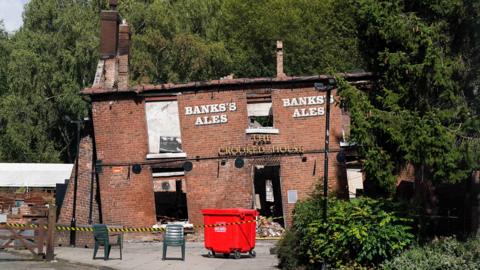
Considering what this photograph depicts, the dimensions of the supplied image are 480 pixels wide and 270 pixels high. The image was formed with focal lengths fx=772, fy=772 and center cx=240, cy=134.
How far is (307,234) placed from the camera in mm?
16859

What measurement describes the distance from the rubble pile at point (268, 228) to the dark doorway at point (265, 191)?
2.46 m

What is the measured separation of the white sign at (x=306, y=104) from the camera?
27.1m

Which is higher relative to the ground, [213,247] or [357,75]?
[357,75]

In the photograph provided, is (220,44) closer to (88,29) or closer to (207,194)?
(88,29)

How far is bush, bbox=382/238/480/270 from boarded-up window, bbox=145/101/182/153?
45.4 ft

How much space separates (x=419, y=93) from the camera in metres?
15.5

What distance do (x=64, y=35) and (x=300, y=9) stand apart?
1658 centimetres

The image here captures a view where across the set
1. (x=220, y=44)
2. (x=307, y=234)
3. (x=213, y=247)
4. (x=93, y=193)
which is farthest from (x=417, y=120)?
(x=220, y=44)

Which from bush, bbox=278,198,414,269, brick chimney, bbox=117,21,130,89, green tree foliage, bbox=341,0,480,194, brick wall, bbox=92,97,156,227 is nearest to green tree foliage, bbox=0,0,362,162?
brick chimney, bbox=117,21,130,89

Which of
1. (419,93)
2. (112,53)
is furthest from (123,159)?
(419,93)

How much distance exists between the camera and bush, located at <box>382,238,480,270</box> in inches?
548

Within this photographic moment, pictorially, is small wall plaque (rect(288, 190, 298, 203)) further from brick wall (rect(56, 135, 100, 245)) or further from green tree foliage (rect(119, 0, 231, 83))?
green tree foliage (rect(119, 0, 231, 83))

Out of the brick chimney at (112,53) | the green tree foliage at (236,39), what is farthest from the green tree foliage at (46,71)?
the brick chimney at (112,53)

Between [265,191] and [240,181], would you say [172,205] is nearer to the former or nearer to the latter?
[265,191]
